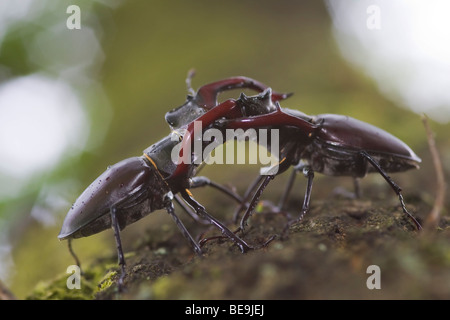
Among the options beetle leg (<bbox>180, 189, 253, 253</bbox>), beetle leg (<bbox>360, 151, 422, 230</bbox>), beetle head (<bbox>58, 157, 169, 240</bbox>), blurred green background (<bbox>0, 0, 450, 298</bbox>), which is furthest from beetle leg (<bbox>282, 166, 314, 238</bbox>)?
blurred green background (<bbox>0, 0, 450, 298</bbox>)

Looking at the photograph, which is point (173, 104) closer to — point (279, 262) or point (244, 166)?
point (244, 166)

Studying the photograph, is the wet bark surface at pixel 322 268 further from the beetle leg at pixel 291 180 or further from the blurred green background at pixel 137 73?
the blurred green background at pixel 137 73

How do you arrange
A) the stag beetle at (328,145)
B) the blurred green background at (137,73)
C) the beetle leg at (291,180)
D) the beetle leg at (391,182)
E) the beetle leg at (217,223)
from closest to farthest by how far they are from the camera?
the beetle leg at (217,223) < the beetle leg at (391,182) < the stag beetle at (328,145) < the beetle leg at (291,180) < the blurred green background at (137,73)

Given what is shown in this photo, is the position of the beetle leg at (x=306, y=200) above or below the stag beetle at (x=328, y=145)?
below

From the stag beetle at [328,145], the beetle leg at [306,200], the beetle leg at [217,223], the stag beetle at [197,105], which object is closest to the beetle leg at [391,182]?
the stag beetle at [328,145]

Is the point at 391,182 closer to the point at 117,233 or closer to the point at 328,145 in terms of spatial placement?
the point at 328,145

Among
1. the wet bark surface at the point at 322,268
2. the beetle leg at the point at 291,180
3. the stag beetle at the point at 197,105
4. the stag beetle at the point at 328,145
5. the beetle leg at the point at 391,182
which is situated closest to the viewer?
the wet bark surface at the point at 322,268
